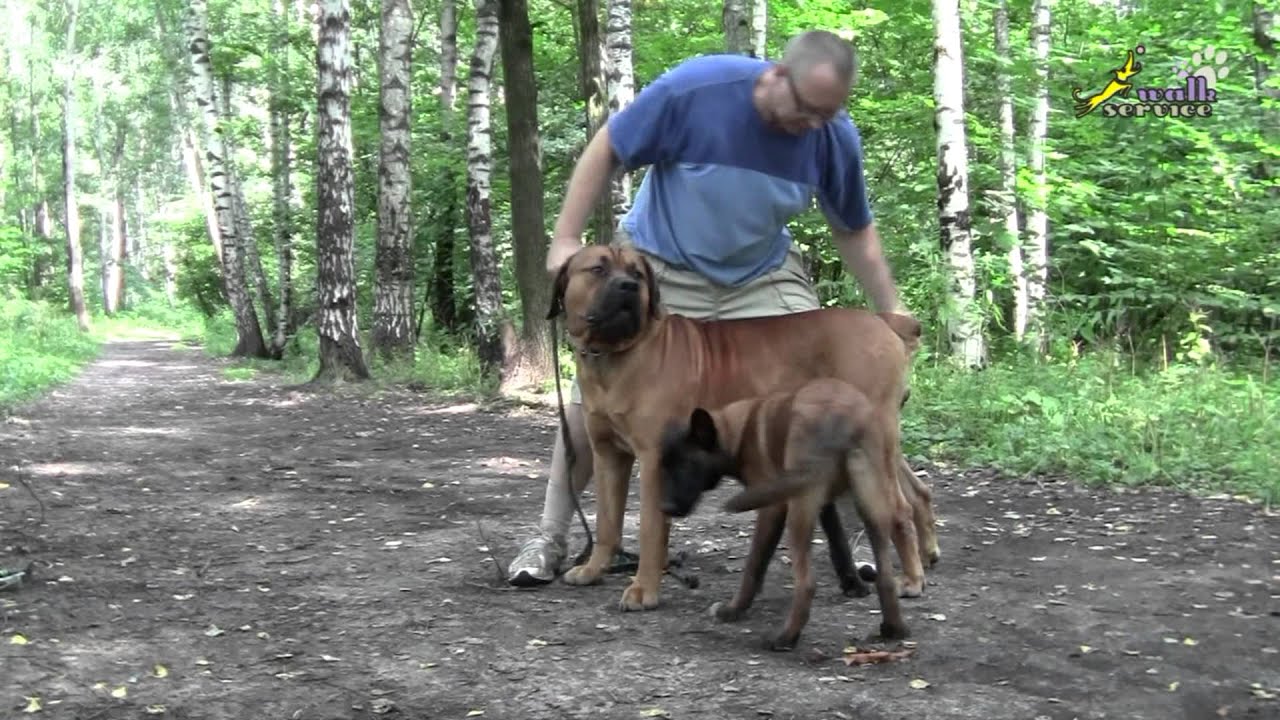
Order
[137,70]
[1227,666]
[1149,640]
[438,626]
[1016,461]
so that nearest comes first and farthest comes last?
[1227,666]
[1149,640]
[438,626]
[1016,461]
[137,70]

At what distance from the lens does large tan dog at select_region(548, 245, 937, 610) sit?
392cm

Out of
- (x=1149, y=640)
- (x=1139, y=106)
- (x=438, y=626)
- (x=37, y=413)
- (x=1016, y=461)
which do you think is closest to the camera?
(x=1149, y=640)

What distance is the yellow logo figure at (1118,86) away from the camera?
631 inches

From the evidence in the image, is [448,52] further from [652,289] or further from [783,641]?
[783,641]

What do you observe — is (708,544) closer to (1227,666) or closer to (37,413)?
(1227,666)

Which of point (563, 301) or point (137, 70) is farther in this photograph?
point (137, 70)

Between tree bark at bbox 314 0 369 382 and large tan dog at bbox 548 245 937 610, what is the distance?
10.6m

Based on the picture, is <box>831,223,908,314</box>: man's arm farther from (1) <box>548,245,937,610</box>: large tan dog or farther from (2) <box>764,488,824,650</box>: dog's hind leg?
(2) <box>764,488,824,650</box>: dog's hind leg

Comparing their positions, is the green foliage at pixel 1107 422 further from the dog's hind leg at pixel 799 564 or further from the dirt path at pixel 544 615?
the dog's hind leg at pixel 799 564

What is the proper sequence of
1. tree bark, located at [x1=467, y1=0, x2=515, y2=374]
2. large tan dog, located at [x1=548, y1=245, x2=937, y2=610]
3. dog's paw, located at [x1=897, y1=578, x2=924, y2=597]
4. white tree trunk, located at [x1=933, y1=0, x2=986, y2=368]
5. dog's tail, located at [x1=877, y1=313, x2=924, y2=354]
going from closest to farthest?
1. large tan dog, located at [x1=548, y1=245, x2=937, y2=610]
2. dog's tail, located at [x1=877, y1=313, x2=924, y2=354]
3. dog's paw, located at [x1=897, y1=578, x2=924, y2=597]
4. white tree trunk, located at [x1=933, y1=0, x2=986, y2=368]
5. tree bark, located at [x1=467, y1=0, x2=515, y2=374]

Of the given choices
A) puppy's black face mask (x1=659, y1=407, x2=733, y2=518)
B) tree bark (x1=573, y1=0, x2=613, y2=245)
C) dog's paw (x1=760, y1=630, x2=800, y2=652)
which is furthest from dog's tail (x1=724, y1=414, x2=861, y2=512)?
tree bark (x1=573, y1=0, x2=613, y2=245)

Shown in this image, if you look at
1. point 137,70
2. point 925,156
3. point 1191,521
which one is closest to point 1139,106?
point 925,156

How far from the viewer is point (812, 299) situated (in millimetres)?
4711

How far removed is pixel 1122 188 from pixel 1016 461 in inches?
440
